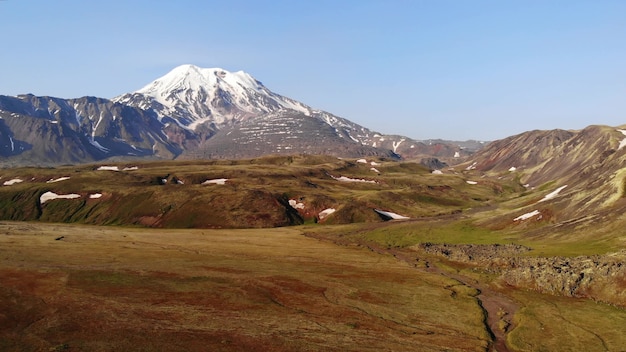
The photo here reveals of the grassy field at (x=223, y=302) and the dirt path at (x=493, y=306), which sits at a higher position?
the grassy field at (x=223, y=302)

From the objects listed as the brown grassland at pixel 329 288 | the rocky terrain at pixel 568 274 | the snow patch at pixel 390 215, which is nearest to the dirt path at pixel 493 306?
the brown grassland at pixel 329 288

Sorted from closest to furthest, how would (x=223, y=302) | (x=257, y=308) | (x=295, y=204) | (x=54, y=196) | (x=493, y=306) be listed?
(x=257, y=308) → (x=223, y=302) → (x=493, y=306) → (x=295, y=204) → (x=54, y=196)

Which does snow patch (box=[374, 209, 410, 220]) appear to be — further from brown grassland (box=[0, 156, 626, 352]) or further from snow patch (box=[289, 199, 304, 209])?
brown grassland (box=[0, 156, 626, 352])

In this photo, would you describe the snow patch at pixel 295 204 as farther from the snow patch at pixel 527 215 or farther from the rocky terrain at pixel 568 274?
the rocky terrain at pixel 568 274

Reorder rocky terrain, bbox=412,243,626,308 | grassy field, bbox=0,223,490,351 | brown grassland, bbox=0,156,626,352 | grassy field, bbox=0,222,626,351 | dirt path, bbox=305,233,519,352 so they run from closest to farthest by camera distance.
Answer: grassy field, bbox=0,223,490,351 → grassy field, bbox=0,222,626,351 → brown grassland, bbox=0,156,626,352 → dirt path, bbox=305,233,519,352 → rocky terrain, bbox=412,243,626,308

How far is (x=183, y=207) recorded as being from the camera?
6909 inches

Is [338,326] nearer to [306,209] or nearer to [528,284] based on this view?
[528,284]

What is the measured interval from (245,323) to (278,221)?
119208 mm

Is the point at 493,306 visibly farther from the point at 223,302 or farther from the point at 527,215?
the point at 527,215

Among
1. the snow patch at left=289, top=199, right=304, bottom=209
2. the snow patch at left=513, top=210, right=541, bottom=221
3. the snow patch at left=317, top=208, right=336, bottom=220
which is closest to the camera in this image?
the snow patch at left=513, top=210, right=541, bottom=221

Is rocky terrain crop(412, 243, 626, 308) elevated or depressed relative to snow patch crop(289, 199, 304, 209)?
depressed

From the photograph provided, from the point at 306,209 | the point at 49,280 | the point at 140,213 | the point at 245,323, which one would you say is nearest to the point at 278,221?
the point at 306,209

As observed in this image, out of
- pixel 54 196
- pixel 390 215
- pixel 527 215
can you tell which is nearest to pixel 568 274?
pixel 527 215

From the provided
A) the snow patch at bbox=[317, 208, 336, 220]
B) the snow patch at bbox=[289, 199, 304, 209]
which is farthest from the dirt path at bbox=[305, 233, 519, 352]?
the snow patch at bbox=[289, 199, 304, 209]
